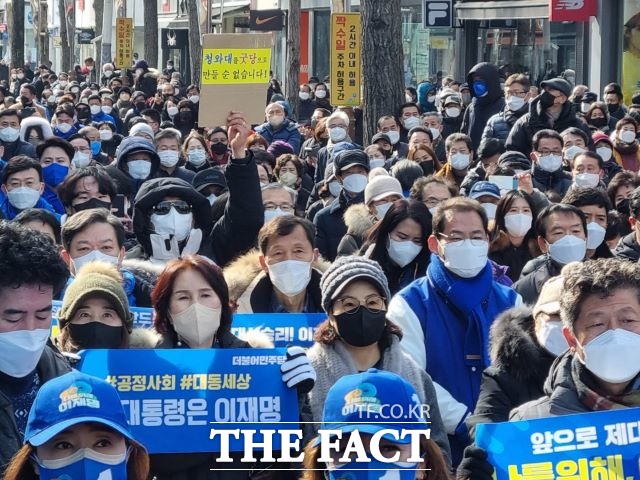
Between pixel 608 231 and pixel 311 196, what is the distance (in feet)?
11.0

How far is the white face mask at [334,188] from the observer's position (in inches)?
434

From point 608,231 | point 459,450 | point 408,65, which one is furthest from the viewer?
point 408,65

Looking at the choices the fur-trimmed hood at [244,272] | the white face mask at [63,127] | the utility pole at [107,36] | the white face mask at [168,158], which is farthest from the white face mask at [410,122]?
the utility pole at [107,36]

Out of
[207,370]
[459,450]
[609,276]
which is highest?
[609,276]

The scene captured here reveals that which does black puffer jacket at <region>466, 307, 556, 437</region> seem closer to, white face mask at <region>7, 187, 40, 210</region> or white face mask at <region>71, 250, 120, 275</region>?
white face mask at <region>71, 250, 120, 275</region>

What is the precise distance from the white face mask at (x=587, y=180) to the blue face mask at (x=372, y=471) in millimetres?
7301

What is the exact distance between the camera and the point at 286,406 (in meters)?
4.98

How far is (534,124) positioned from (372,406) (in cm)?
981

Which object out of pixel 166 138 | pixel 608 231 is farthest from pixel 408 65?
pixel 608 231

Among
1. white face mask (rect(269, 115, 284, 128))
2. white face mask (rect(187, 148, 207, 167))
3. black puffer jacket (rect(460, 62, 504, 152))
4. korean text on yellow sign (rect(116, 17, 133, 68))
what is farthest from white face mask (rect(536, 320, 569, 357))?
korean text on yellow sign (rect(116, 17, 133, 68))

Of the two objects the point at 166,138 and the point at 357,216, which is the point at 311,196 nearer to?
the point at 166,138

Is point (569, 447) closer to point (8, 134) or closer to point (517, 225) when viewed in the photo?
point (517, 225)

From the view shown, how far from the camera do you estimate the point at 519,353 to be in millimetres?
5051

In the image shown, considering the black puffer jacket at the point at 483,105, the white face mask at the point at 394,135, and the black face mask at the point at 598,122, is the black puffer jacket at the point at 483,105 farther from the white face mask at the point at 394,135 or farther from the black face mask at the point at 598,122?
the black face mask at the point at 598,122
